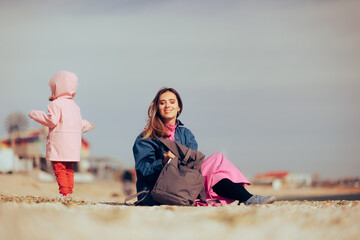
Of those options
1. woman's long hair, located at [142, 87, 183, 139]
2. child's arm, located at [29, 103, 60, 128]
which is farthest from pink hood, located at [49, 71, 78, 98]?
woman's long hair, located at [142, 87, 183, 139]

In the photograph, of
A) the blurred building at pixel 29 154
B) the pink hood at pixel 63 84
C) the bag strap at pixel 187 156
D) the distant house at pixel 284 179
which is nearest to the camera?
the bag strap at pixel 187 156

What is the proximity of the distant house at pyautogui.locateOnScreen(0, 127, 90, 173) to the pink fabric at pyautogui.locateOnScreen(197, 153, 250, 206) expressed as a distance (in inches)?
848

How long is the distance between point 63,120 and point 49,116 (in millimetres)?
184

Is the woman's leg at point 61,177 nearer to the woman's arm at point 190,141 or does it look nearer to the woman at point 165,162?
the woman at point 165,162

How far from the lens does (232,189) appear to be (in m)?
5.57

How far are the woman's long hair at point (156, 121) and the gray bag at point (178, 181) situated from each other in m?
0.41

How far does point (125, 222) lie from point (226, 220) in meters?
0.68

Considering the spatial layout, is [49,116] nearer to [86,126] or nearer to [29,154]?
[86,126]

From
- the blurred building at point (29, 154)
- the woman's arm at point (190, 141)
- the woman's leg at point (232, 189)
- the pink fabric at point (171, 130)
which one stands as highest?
the pink fabric at point (171, 130)

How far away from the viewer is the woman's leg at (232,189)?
18.2ft

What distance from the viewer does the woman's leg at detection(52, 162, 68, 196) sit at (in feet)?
20.1

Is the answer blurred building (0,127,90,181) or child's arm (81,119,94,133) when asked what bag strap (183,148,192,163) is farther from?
blurred building (0,127,90,181)

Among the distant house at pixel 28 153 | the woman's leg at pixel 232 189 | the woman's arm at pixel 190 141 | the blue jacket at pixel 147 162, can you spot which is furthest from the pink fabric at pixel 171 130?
the distant house at pixel 28 153

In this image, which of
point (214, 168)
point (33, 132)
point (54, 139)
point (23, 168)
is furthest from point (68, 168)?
point (33, 132)
